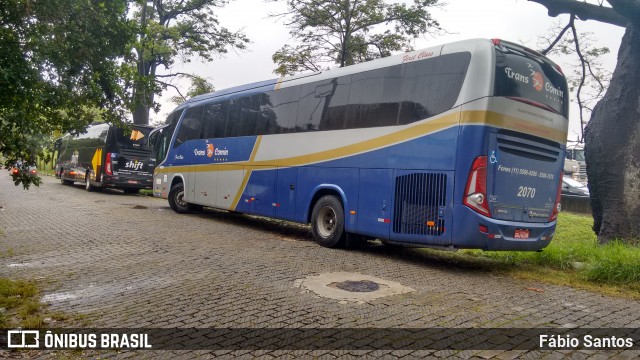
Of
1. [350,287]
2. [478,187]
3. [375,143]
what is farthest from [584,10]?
[350,287]

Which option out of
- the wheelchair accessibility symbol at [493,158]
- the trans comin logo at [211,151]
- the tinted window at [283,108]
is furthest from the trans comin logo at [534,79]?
the trans comin logo at [211,151]

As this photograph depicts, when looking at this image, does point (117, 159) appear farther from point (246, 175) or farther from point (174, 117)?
point (246, 175)

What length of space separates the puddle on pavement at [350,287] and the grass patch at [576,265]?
2487 millimetres

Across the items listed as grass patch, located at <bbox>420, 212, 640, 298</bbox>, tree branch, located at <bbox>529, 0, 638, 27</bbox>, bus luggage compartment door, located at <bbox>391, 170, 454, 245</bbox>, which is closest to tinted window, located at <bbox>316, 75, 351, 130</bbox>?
bus luggage compartment door, located at <bbox>391, 170, 454, 245</bbox>

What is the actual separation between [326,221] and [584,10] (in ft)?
22.4

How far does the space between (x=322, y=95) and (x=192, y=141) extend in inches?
229

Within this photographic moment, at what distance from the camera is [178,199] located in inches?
595

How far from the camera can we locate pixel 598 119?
9.97m

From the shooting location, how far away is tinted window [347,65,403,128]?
Result: 8516 mm

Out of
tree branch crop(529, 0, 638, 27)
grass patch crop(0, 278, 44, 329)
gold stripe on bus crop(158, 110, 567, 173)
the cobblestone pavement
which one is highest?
tree branch crop(529, 0, 638, 27)

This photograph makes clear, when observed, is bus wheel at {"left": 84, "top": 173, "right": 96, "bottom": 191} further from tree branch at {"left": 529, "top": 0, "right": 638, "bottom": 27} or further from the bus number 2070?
the bus number 2070

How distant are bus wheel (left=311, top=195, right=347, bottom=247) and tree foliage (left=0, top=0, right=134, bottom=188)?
416 centimetres

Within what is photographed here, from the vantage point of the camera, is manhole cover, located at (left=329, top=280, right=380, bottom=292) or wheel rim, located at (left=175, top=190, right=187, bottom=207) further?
wheel rim, located at (left=175, top=190, right=187, bottom=207)

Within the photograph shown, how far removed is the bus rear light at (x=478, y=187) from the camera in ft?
23.4
